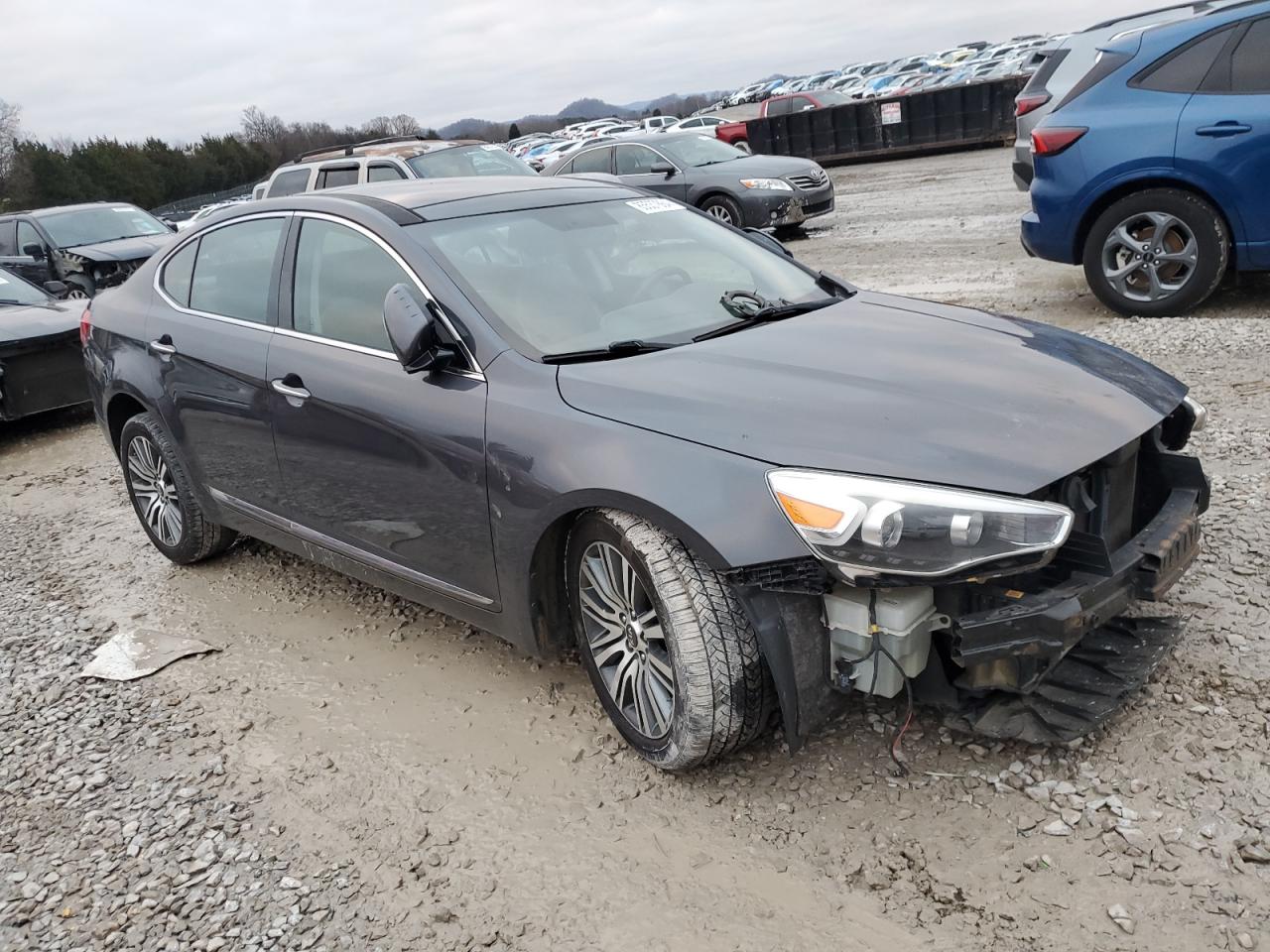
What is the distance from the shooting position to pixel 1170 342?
21.1 ft

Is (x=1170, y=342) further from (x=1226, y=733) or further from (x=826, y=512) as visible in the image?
(x=826, y=512)

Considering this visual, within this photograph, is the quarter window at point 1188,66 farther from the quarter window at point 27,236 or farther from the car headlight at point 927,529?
the quarter window at point 27,236

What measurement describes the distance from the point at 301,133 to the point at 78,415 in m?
71.9

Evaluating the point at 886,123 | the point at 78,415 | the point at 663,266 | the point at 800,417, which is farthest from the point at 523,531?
the point at 886,123

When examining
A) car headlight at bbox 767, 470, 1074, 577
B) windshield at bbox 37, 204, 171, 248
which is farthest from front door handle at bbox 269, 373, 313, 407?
windshield at bbox 37, 204, 171, 248

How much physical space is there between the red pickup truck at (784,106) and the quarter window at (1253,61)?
59.9ft

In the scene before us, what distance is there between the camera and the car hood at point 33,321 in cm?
808

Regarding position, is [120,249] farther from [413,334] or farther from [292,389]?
[413,334]

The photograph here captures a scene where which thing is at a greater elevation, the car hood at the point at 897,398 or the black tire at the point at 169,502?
the car hood at the point at 897,398

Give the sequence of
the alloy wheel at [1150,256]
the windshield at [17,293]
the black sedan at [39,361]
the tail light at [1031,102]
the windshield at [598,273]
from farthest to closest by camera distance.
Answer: the tail light at [1031,102], the windshield at [17,293], the black sedan at [39,361], the alloy wheel at [1150,256], the windshield at [598,273]

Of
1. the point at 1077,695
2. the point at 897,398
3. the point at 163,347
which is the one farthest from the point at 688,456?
the point at 163,347

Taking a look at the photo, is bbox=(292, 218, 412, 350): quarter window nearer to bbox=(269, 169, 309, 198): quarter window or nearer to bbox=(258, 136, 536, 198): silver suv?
bbox=(258, 136, 536, 198): silver suv

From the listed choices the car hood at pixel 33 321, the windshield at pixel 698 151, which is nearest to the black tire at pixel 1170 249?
the windshield at pixel 698 151

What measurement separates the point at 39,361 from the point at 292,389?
5.51m
